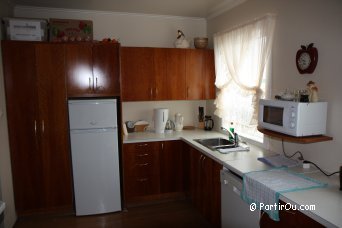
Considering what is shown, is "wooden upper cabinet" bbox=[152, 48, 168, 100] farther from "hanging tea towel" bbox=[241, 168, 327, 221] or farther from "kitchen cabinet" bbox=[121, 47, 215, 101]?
"hanging tea towel" bbox=[241, 168, 327, 221]

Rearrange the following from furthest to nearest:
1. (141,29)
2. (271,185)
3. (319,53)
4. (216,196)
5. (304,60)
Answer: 1. (141,29)
2. (216,196)
3. (304,60)
4. (319,53)
5. (271,185)

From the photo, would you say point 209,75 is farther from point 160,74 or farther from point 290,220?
point 290,220

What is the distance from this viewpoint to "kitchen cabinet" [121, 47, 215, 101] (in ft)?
11.0

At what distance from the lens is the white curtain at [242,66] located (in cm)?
257

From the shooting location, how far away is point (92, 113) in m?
3.03

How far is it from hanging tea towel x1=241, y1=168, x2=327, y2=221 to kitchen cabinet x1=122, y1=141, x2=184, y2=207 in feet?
5.06

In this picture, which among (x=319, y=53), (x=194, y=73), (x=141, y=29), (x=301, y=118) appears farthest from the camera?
(x=141, y=29)

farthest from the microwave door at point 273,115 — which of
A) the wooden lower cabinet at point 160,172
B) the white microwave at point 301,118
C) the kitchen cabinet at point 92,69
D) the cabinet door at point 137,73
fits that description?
the kitchen cabinet at point 92,69

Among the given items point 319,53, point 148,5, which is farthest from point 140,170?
point 319,53

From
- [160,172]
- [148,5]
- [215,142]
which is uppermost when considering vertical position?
[148,5]

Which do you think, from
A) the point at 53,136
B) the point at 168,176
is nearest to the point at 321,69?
the point at 168,176

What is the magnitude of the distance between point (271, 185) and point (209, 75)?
7.27ft

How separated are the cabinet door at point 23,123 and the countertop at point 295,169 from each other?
43.7 inches

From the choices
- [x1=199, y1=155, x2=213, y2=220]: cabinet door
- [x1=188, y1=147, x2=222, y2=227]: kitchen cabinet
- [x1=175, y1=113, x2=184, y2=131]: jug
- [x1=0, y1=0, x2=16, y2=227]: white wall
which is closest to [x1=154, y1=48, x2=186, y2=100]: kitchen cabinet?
[x1=175, y1=113, x2=184, y2=131]: jug
